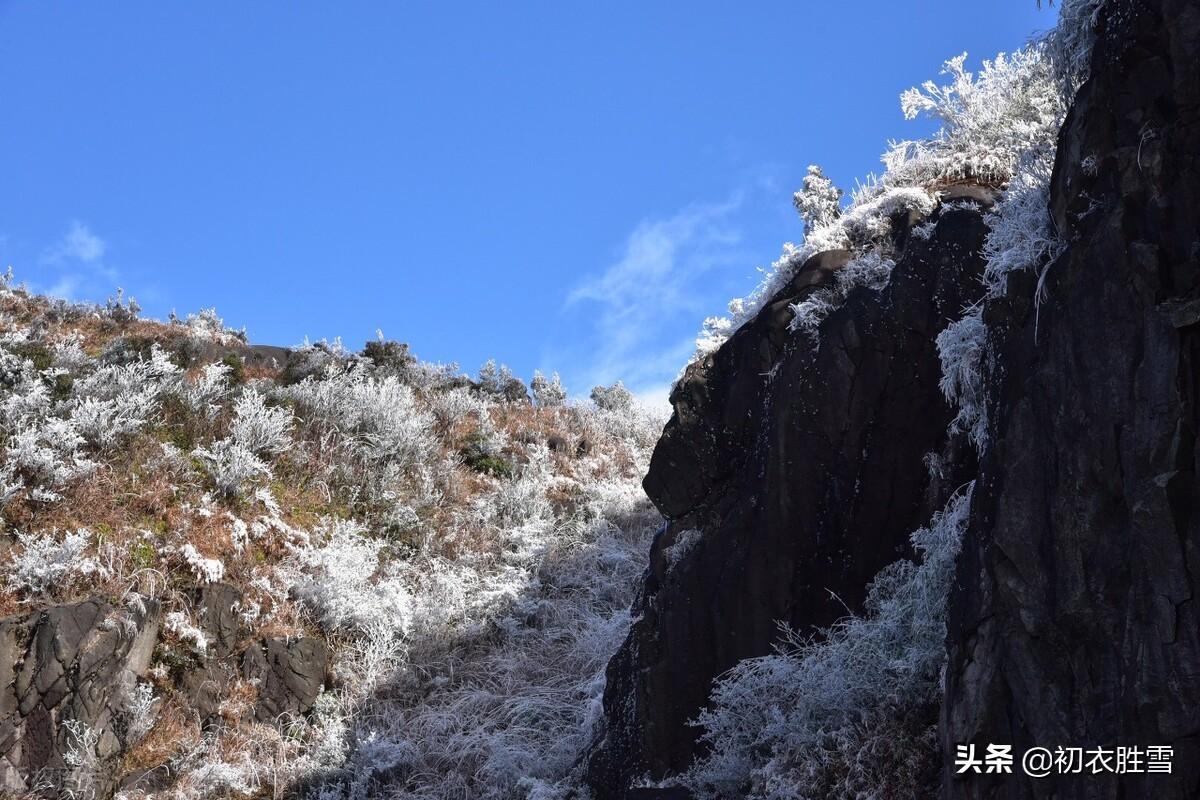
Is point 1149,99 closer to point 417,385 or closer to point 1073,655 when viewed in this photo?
point 1073,655

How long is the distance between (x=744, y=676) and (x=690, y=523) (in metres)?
1.55

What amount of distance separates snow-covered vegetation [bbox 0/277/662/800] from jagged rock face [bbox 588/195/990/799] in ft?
5.79

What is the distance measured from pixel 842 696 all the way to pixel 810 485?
1.51m

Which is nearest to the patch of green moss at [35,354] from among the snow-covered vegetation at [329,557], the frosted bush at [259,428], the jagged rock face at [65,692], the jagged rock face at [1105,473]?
the snow-covered vegetation at [329,557]

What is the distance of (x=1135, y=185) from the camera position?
13.3 feet

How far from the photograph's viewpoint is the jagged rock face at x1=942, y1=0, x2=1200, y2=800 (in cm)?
351

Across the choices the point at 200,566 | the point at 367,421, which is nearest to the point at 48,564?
the point at 200,566

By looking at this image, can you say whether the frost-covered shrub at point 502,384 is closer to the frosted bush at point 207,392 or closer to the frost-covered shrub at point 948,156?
the frosted bush at point 207,392

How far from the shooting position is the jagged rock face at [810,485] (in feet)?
20.6

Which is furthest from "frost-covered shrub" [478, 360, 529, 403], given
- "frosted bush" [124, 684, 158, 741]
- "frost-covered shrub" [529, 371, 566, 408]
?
"frosted bush" [124, 684, 158, 741]

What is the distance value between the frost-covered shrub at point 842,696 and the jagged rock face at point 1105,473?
0.75 meters

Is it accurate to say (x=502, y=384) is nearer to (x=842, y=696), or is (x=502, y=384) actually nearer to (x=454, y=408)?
(x=454, y=408)

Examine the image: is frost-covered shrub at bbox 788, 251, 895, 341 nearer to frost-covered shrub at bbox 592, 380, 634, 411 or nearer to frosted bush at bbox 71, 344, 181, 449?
frosted bush at bbox 71, 344, 181, 449

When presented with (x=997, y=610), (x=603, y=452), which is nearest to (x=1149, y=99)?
(x=997, y=610)
